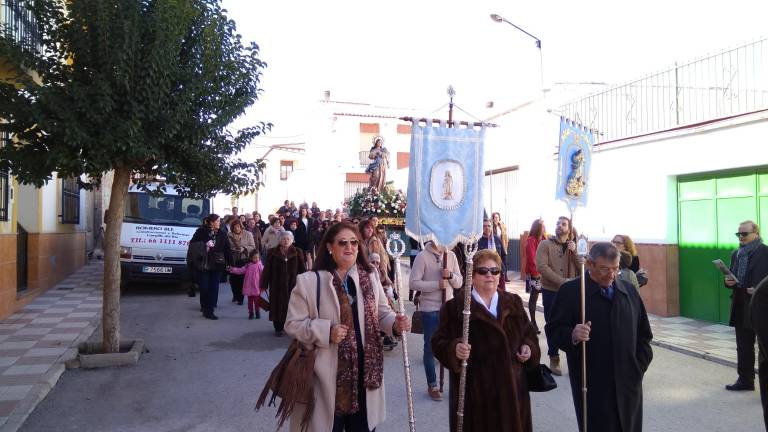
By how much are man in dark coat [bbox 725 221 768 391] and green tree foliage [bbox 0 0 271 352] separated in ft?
20.6

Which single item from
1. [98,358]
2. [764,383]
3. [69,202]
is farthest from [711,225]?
[69,202]

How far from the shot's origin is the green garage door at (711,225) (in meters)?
10.2

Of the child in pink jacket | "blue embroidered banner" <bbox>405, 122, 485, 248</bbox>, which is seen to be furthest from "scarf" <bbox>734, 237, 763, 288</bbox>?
the child in pink jacket

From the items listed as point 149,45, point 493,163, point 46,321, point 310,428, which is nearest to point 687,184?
point 493,163

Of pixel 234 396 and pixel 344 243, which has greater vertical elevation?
pixel 344 243

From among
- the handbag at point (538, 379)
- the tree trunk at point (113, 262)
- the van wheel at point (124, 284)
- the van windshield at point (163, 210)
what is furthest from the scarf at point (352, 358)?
the van wheel at point (124, 284)

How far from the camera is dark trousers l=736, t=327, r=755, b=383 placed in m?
6.72

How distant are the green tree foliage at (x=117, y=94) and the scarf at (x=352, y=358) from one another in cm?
442

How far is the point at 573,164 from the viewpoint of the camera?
6660 millimetres

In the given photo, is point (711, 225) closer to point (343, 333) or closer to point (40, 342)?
point (343, 333)

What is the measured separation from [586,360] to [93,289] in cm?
1381

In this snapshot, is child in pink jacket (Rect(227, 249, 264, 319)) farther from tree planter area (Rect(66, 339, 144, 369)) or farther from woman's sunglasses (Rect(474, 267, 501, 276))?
woman's sunglasses (Rect(474, 267, 501, 276))

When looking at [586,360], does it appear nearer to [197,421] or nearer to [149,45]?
[197,421]

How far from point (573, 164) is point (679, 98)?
610 centimetres
